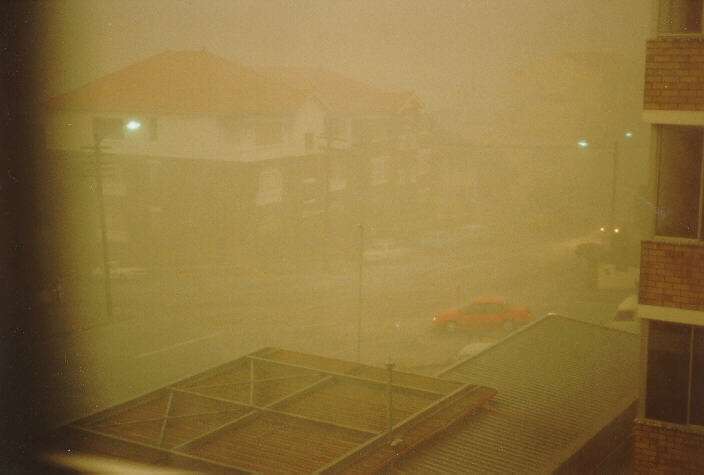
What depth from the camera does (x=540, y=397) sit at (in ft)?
32.3

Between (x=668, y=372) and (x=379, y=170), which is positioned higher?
(x=379, y=170)

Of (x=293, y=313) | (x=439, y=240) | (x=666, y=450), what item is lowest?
(x=293, y=313)

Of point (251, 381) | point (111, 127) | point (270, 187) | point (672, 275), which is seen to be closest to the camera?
point (672, 275)

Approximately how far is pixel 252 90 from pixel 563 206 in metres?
17.0

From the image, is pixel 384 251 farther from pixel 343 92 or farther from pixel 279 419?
pixel 279 419

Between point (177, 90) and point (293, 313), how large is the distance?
1222cm

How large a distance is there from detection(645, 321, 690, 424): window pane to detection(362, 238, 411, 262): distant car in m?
20.3

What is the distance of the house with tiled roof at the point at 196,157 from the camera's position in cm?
2686

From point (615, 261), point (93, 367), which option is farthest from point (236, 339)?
point (615, 261)

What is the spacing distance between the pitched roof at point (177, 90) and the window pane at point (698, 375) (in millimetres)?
22942

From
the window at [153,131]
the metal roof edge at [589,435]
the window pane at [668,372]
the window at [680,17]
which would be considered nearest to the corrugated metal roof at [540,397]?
the metal roof edge at [589,435]

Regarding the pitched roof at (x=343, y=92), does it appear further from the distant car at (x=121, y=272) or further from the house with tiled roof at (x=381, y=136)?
the distant car at (x=121, y=272)

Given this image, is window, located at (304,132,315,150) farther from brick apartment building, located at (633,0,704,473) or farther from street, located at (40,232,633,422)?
brick apartment building, located at (633,0,704,473)

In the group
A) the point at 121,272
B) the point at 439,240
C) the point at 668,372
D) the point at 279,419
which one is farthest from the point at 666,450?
the point at 439,240
